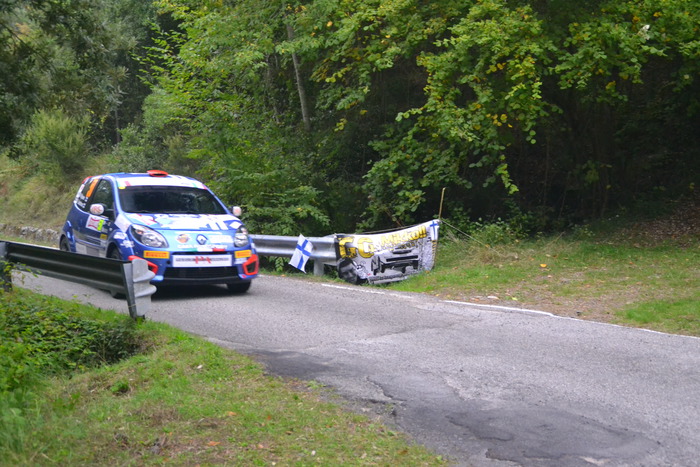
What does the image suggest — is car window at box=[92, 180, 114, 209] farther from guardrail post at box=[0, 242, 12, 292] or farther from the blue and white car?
guardrail post at box=[0, 242, 12, 292]

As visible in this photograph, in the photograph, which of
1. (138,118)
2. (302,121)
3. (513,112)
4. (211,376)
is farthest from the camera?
(138,118)

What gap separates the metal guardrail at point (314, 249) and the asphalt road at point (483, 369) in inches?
114

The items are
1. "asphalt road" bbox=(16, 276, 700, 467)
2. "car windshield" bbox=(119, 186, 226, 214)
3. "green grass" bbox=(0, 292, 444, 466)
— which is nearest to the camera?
"green grass" bbox=(0, 292, 444, 466)

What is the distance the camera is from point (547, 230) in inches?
664

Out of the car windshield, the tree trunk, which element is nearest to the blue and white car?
the car windshield

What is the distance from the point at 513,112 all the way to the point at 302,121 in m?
8.10

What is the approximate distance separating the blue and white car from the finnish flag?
2665mm

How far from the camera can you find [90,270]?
29.8ft

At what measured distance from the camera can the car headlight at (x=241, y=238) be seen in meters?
11.4

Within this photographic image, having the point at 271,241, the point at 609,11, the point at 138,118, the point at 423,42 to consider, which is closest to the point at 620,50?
the point at 609,11

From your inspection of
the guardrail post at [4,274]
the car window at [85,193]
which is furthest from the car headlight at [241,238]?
the guardrail post at [4,274]

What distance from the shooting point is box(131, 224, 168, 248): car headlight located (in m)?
10.8

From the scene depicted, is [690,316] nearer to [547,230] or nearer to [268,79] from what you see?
[547,230]

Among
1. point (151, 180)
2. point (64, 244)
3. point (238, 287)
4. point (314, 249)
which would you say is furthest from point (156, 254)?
point (314, 249)
